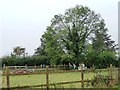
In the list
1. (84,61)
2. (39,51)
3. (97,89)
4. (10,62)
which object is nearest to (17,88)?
(97,89)

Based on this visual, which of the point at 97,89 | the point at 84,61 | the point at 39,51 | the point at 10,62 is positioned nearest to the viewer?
the point at 97,89

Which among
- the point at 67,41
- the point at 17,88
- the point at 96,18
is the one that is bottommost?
the point at 17,88

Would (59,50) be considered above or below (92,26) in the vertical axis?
below

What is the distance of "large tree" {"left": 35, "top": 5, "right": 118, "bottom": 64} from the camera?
5941 cm

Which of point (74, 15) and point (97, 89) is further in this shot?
point (74, 15)

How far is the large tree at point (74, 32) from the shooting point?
59406 millimetres

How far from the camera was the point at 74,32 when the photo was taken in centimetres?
Result: 5962

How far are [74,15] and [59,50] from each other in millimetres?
6709

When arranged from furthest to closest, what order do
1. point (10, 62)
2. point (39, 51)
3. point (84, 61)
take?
point (39, 51) → point (84, 61) → point (10, 62)

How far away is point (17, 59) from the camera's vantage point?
56.3 meters

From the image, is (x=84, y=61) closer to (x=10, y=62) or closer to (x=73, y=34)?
(x=73, y=34)

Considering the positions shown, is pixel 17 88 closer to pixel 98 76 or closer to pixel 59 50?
pixel 98 76

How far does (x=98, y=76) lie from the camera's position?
14.9 meters

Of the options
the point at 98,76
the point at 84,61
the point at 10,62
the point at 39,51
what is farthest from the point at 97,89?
the point at 39,51
